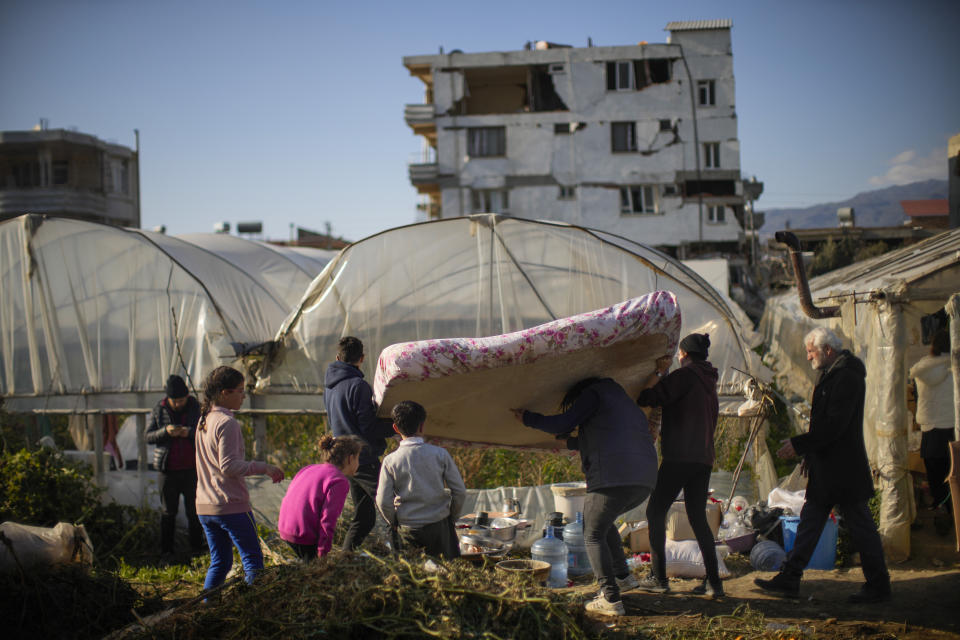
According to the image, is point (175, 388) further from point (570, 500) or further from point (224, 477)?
point (570, 500)

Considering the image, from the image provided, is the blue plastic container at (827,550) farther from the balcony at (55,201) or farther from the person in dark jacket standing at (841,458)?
the balcony at (55,201)

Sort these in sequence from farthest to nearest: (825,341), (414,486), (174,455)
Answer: (174,455), (825,341), (414,486)

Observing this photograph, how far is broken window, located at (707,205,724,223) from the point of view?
32.4 meters

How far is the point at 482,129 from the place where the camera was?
33.0 meters

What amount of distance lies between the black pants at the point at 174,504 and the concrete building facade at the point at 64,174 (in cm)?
3677

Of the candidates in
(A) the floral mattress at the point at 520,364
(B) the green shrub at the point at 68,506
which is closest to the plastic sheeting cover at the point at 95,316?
(B) the green shrub at the point at 68,506

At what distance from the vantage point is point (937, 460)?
23.1ft

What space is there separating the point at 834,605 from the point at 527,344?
301cm

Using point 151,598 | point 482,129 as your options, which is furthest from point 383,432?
point 482,129

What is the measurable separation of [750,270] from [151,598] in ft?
102

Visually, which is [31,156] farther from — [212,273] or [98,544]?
[98,544]

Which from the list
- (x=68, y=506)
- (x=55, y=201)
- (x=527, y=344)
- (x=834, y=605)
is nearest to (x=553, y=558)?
(x=834, y=605)

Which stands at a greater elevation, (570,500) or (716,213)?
(716,213)

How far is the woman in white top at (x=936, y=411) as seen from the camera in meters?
6.86
